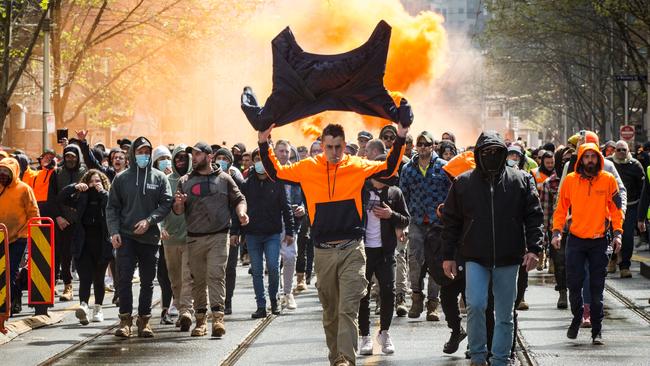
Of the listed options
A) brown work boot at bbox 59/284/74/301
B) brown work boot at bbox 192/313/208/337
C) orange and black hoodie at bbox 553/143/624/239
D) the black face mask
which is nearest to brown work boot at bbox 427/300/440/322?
orange and black hoodie at bbox 553/143/624/239

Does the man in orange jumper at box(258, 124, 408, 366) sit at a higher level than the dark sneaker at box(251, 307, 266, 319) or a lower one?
higher

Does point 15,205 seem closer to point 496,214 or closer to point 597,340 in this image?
point 597,340

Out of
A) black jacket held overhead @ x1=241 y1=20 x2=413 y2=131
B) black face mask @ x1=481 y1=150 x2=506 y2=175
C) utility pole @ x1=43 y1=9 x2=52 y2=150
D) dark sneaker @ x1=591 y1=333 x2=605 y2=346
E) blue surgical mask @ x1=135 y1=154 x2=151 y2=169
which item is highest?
utility pole @ x1=43 y1=9 x2=52 y2=150

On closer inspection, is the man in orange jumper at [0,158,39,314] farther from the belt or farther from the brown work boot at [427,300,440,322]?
the belt

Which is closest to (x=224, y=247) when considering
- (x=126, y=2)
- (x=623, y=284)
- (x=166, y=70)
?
(x=623, y=284)

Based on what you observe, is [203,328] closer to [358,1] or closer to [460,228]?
[460,228]

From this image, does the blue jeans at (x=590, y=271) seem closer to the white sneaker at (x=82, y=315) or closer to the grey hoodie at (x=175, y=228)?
the grey hoodie at (x=175, y=228)

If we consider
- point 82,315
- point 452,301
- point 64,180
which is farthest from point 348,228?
point 64,180

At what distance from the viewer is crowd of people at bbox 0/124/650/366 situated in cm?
997

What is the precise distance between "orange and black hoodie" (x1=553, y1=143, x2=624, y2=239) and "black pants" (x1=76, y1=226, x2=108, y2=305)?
17.1ft

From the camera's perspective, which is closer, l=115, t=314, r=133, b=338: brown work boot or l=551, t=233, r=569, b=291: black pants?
l=115, t=314, r=133, b=338: brown work boot

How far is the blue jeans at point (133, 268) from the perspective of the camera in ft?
44.3

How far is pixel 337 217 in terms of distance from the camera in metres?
10.2

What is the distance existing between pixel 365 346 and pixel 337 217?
1.99m
